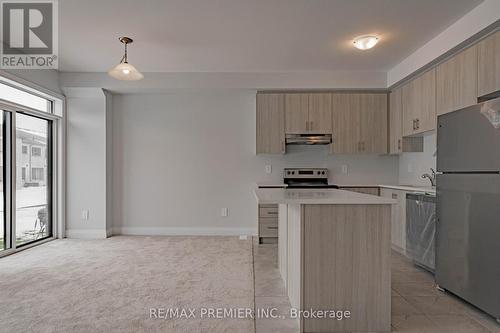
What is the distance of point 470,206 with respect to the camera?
8.05 ft

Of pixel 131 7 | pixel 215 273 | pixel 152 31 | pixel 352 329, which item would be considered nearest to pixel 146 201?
pixel 215 273

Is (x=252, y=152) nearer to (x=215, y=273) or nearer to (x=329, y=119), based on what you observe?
(x=329, y=119)

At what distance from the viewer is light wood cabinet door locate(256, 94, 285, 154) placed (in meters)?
4.86

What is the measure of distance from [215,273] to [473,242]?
7.52ft

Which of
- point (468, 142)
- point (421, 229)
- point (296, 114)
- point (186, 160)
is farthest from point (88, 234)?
point (468, 142)

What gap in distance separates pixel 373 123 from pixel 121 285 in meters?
4.07

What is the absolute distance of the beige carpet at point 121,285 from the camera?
2209mm

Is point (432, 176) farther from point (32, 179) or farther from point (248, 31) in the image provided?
point (32, 179)

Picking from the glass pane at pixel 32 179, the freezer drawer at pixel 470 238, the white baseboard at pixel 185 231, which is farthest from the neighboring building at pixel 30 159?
the freezer drawer at pixel 470 238

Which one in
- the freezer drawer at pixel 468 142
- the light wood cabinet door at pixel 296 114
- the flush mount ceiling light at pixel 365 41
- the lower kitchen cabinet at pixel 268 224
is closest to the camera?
the freezer drawer at pixel 468 142

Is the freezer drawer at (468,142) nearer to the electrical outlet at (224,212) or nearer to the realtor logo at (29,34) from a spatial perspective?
the electrical outlet at (224,212)

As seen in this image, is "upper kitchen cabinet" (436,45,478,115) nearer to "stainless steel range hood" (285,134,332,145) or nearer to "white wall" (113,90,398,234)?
"stainless steel range hood" (285,134,332,145)

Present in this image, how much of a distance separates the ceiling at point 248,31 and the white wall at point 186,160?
0.79 meters

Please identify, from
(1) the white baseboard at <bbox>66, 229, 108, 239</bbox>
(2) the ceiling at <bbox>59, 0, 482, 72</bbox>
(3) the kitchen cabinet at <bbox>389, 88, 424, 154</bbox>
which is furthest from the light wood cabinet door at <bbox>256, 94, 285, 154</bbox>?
(1) the white baseboard at <bbox>66, 229, 108, 239</bbox>
